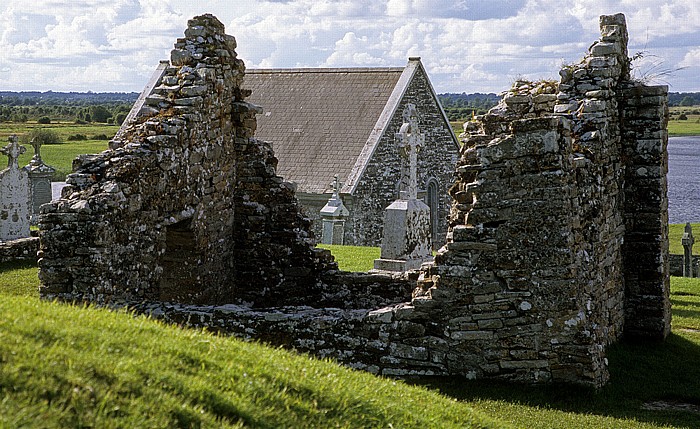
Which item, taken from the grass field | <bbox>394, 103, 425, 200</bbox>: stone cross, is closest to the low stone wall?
<bbox>394, 103, 425, 200</bbox>: stone cross

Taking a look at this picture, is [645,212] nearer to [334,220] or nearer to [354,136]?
[334,220]

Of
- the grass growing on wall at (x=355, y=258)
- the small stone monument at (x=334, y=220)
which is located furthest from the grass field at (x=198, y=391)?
the small stone monument at (x=334, y=220)

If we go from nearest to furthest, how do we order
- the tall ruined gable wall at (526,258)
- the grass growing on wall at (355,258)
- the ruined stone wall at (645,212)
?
the tall ruined gable wall at (526,258) → the ruined stone wall at (645,212) → the grass growing on wall at (355,258)

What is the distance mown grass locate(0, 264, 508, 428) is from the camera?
5.23 m

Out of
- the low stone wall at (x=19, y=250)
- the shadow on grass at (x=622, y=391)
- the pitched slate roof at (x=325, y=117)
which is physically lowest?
the shadow on grass at (x=622, y=391)

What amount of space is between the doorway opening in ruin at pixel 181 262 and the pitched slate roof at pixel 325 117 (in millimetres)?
18566

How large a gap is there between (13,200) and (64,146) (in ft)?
194

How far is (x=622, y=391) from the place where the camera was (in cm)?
1048

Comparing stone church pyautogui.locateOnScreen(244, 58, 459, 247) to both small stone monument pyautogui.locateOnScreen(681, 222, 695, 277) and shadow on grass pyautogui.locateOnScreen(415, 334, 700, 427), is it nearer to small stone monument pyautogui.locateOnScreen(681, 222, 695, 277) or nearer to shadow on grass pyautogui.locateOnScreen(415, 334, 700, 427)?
small stone monument pyautogui.locateOnScreen(681, 222, 695, 277)

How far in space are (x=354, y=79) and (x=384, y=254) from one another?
62.9ft

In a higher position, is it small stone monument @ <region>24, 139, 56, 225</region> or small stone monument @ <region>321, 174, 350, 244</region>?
small stone monument @ <region>24, 139, 56, 225</region>

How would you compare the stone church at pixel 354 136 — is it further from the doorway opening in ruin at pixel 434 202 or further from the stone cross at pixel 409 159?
the stone cross at pixel 409 159

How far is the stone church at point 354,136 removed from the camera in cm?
3186

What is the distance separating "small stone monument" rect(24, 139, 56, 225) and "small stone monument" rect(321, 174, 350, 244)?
8.34 m
